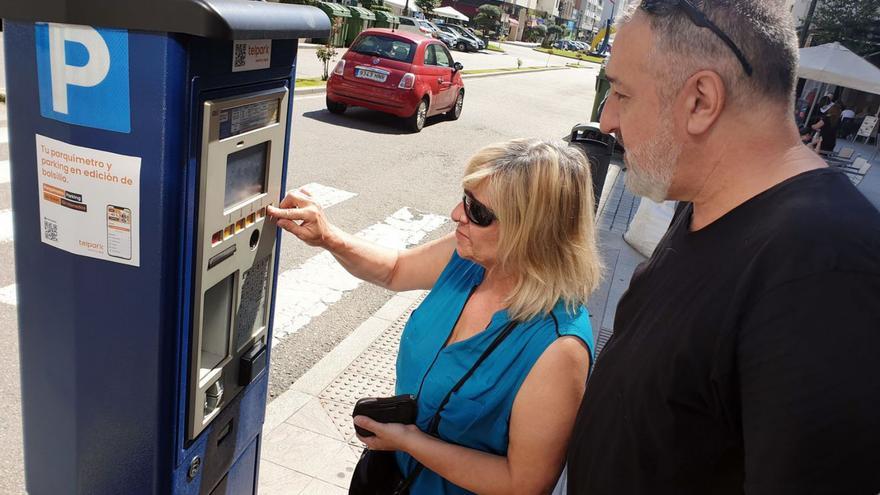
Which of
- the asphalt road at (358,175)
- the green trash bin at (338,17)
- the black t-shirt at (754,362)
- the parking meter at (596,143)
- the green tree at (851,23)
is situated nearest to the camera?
the black t-shirt at (754,362)

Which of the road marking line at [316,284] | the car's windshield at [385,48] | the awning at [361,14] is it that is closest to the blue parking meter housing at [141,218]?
the road marking line at [316,284]

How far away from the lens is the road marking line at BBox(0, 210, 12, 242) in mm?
4961

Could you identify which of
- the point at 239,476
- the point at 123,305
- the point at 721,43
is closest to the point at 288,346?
the point at 239,476

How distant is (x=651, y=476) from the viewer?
4.53ft

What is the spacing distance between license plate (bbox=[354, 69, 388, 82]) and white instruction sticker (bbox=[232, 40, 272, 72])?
31.7 feet

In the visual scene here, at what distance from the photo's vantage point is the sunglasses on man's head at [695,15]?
1.33 m

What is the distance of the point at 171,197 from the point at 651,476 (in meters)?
1.20

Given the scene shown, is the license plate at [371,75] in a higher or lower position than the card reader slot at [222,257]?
lower

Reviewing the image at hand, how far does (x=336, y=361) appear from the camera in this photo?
4.19m

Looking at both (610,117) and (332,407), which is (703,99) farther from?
(332,407)

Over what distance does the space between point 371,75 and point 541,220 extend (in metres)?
9.77

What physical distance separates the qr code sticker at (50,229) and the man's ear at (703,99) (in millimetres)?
1484

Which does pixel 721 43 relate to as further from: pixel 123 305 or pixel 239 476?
pixel 239 476

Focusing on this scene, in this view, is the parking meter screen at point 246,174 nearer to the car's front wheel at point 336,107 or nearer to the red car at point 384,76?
the red car at point 384,76
